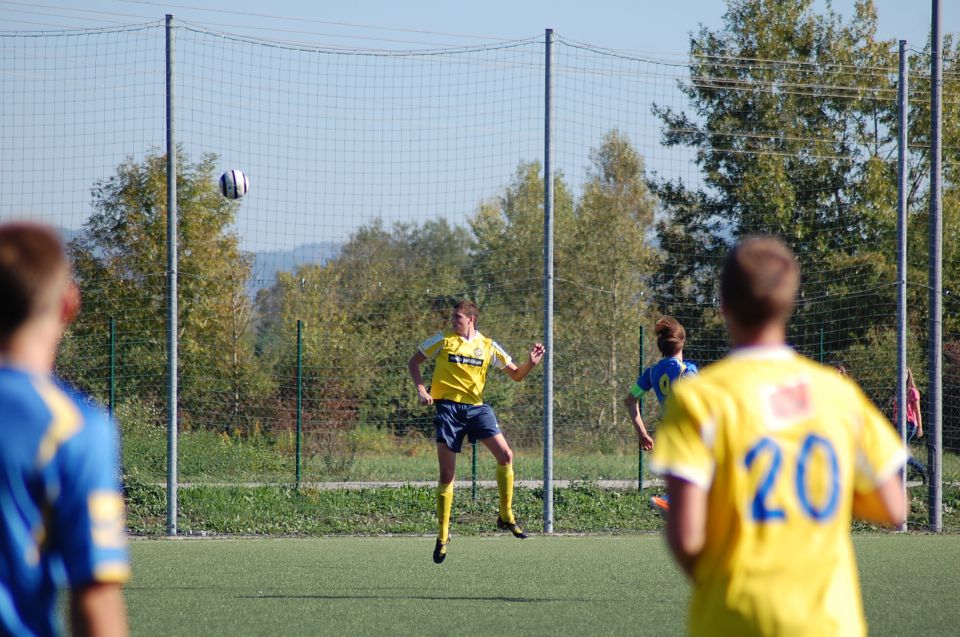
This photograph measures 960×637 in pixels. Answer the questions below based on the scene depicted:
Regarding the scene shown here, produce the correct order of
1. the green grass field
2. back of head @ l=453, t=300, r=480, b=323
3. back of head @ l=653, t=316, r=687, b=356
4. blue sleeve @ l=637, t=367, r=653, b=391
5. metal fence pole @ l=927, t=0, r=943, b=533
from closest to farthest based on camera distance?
the green grass field → back of head @ l=653, t=316, r=687, b=356 → blue sleeve @ l=637, t=367, r=653, b=391 → back of head @ l=453, t=300, r=480, b=323 → metal fence pole @ l=927, t=0, r=943, b=533

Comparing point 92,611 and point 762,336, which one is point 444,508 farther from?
point 92,611

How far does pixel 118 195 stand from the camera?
18906mm

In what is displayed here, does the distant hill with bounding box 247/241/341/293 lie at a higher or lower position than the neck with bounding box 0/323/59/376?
higher

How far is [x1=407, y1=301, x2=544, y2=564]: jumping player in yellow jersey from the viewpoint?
9.30 meters

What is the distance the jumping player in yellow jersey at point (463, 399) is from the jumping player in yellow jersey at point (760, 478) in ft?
22.5

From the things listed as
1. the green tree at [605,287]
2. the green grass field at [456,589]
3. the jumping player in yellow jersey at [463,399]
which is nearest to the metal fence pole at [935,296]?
the green grass field at [456,589]

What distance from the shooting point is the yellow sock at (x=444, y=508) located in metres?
9.05

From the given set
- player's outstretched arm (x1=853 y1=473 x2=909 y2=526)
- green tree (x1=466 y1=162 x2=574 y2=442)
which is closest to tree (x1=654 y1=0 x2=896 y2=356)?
green tree (x1=466 y1=162 x2=574 y2=442)

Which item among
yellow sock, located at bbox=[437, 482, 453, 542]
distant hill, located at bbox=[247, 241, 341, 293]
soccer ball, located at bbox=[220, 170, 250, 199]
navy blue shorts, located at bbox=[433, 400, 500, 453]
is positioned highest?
soccer ball, located at bbox=[220, 170, 250, 199]

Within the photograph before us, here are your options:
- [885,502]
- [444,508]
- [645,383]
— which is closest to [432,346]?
[444,508]

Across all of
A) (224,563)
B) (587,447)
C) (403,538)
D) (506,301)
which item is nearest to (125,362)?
(403,538)

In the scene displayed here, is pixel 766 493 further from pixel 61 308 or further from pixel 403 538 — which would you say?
pixel 403 538

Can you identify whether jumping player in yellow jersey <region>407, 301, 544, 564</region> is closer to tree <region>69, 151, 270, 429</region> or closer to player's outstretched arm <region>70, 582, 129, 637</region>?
tree <region>69, 151, 270, 429</region>

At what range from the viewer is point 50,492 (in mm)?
1936
